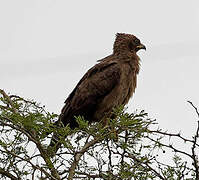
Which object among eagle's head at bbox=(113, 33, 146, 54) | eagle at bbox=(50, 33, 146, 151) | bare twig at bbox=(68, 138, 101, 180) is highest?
eagle's head at bbox=(113, 33, 146, 54)

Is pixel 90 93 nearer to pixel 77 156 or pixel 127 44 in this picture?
pixel 127 44

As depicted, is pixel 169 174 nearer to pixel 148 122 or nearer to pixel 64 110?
pixel 148 122

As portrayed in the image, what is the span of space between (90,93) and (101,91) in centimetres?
18

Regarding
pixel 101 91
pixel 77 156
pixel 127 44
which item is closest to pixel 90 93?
pixel 101 91

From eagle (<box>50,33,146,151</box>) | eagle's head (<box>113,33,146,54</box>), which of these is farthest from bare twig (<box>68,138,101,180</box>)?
eagle's head (<box>113,33,146,54</box>)

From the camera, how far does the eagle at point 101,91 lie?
690 cm

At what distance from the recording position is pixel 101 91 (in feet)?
23.0

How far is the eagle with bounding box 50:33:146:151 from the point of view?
6898mm

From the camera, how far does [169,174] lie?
4.15m

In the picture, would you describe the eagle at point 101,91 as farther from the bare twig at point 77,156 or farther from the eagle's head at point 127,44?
the bare twig at point 77,156

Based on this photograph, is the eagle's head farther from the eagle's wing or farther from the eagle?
the eagle's wing

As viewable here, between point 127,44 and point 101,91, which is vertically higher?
point 127,44

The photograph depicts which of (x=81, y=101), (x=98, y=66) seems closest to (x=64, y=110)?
(x=81, y=101)

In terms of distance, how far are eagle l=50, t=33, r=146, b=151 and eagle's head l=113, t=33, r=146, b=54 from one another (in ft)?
1.60
